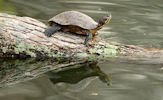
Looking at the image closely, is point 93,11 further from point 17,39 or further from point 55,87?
point 55,87

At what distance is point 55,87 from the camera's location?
4324 mm

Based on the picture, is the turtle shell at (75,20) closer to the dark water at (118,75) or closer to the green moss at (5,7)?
the dark water at (118,75)

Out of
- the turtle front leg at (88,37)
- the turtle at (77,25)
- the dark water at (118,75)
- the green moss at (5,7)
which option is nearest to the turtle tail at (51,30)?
the turtle at (77,25)

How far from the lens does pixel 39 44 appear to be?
16.2 ft

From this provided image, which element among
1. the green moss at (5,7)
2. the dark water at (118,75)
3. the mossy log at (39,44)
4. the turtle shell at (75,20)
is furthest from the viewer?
the green moss at (5,7)

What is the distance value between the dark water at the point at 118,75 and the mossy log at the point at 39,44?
0.14 metres

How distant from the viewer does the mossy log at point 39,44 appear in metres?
4.93

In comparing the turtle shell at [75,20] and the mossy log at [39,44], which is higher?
the turtle shell at [75,20]

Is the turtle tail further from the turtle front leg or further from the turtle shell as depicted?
the turtle front leg

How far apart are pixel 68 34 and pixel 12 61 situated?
71 centimetres

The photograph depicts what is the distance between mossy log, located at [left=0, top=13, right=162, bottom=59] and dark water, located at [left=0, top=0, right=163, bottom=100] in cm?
14

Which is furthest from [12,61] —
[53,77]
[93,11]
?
[93,11]

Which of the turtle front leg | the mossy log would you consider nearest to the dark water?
the mossy log

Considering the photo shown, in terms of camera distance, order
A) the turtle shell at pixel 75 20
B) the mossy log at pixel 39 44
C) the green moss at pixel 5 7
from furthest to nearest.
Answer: the green moss at pixel 5 7
the turtle shell at pixel 75 20
the mossy log at pixel 39 44
